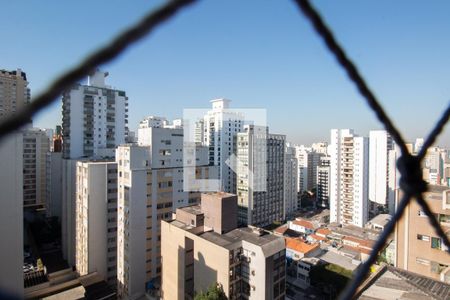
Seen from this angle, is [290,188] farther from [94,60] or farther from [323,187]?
[94,60]

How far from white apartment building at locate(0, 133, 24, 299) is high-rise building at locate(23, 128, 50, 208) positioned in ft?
39.5

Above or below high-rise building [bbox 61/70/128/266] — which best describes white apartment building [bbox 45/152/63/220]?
below

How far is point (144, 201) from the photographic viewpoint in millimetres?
7637

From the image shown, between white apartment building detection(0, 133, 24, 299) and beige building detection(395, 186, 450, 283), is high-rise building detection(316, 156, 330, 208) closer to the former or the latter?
beige building detection(395, 186, 450, 283)

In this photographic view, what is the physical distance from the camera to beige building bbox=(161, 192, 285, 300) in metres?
5.58

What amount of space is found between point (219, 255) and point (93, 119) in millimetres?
9979

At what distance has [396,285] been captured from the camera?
2773 mm

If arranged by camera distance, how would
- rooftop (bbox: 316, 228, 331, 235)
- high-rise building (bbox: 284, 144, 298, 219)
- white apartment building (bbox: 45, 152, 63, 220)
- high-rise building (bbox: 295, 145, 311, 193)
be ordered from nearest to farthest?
1. white apartment building (bbox: 45, 152, 63, 220)
2. rooftop (bbox: 316, 228, 331, 235)
3. high-rise building (bbox: 284, 144, 298, 219)
4. high-rise building (bbox: 295, 145, 311, 193)

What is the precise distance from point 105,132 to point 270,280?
10642 millimetres

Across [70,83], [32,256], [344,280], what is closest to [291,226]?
[344,280]

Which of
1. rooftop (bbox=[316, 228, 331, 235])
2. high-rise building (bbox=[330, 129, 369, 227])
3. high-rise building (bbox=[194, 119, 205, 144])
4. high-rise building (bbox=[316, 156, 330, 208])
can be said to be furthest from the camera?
high-rise building (bbox=[316, 156, 330, 208])

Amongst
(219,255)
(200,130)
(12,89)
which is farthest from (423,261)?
(12,89)

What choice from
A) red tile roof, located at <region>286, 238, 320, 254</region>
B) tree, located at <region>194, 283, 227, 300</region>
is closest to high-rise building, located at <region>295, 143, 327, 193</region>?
red tile roof, located at <region>286, 238, 320, 254</region>

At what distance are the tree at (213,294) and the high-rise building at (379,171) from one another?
40.5ft
